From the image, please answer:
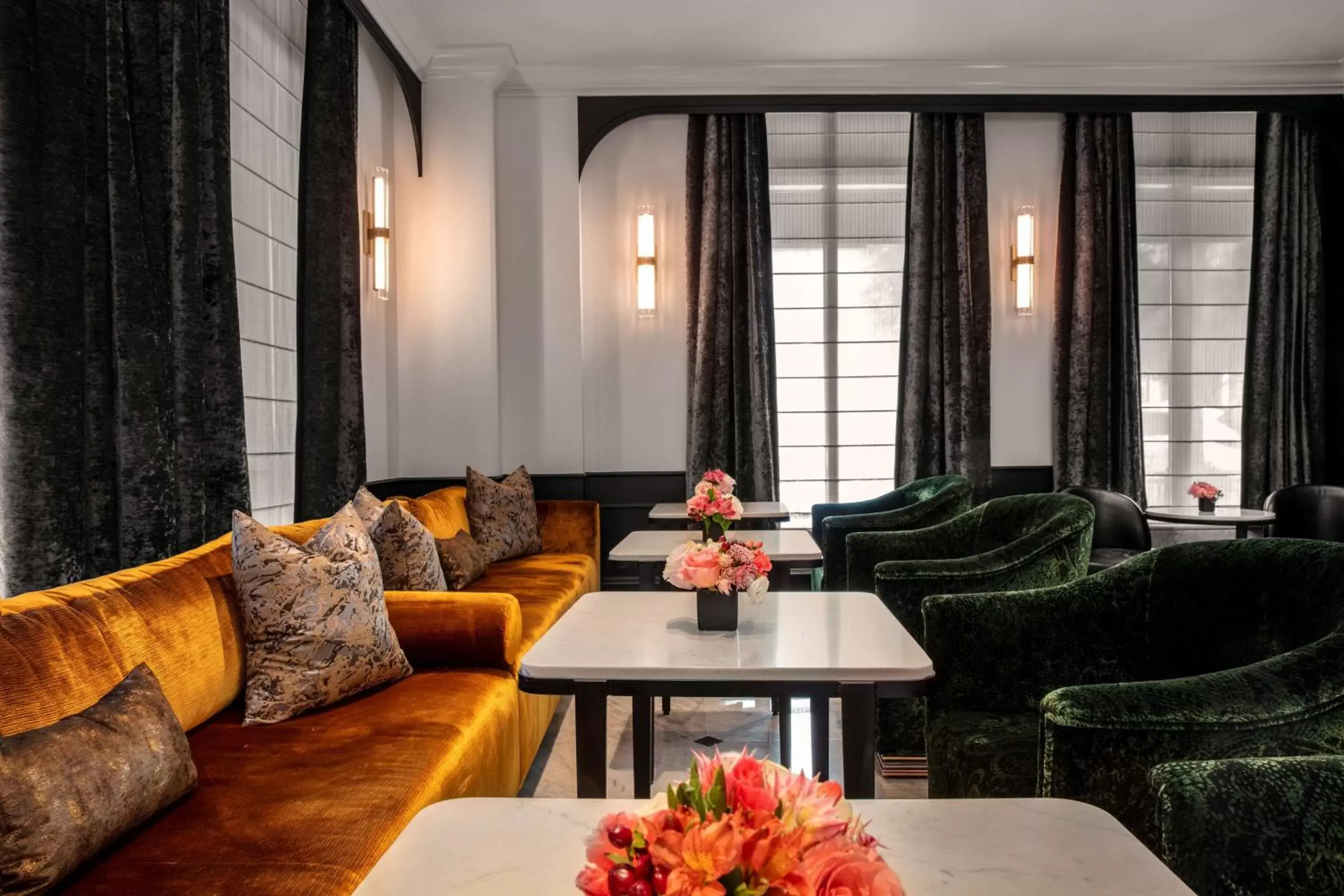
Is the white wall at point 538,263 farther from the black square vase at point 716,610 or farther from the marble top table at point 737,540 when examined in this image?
the black square vase at point 716,610

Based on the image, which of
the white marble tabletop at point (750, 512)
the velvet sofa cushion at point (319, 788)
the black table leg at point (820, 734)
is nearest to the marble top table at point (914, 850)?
the velvet sofa cushion at point (319, 788)

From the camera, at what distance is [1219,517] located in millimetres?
4438

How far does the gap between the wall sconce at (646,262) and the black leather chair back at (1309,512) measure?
345 cm

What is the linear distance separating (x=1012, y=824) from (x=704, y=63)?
4.97 m

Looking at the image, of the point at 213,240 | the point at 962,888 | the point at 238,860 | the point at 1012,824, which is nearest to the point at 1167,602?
the point at 1012,824

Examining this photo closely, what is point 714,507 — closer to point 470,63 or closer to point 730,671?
point 730,671

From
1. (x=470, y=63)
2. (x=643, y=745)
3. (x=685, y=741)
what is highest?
(x=470, y=63)

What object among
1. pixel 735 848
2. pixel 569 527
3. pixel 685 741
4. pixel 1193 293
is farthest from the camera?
pixel 1193 293

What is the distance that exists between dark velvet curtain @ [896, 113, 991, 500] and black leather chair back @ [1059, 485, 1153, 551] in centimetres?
117

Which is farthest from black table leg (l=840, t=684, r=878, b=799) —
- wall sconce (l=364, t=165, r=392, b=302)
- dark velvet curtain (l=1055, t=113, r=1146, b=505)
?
dark velvet curtain (l=1055, t=113, r=1146, b=505)

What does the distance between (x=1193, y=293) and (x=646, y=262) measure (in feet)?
11.2

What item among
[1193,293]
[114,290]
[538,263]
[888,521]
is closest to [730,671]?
[114,290]

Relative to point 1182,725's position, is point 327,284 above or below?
above

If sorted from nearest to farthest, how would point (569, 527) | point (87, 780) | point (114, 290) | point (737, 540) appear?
1. point (87, 780)
2. point (114, 290)
3. point (737, 540)
4. point (569, 527)
